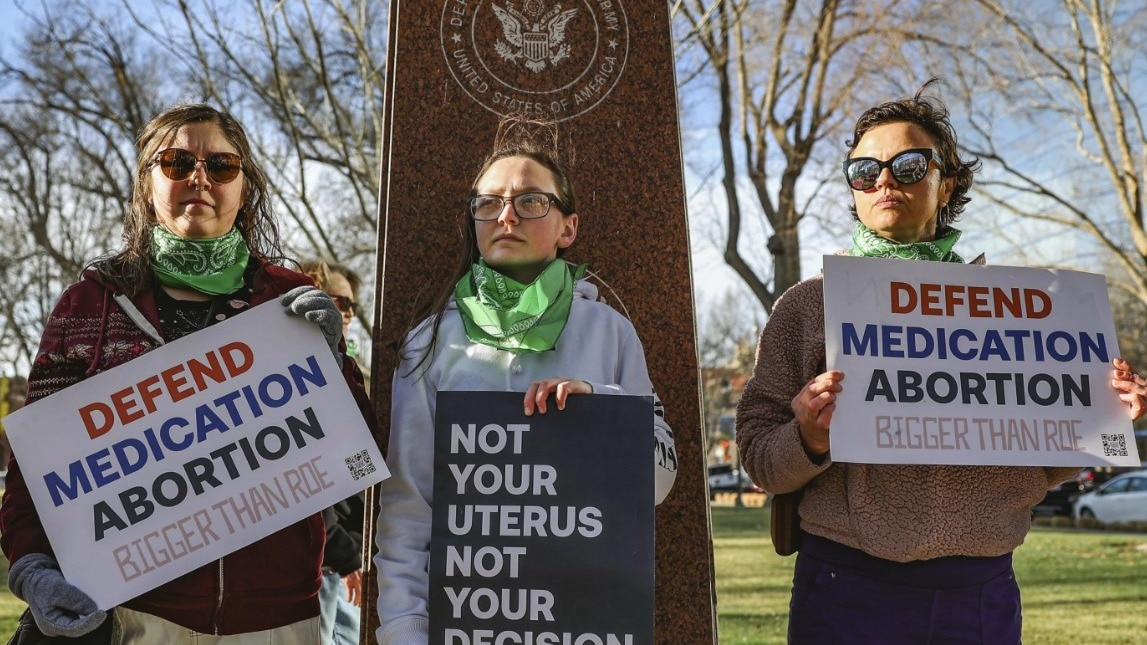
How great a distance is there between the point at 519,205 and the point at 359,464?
79 cm

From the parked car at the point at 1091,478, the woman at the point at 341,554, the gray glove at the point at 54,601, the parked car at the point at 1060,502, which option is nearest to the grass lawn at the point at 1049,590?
the woman at the point at 341,554

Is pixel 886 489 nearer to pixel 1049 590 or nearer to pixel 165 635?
pixel 165 635

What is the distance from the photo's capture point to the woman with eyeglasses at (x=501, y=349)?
261 cm

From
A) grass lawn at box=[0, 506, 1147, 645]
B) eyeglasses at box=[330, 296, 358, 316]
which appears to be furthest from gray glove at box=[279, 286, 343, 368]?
grass lawn at box=[0, 506, 1147, 645]

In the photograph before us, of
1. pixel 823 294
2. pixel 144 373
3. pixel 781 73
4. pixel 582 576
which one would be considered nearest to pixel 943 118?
pixel 823 294

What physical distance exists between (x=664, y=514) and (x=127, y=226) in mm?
1799

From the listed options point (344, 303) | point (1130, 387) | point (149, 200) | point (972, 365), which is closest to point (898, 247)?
point (972, 365)

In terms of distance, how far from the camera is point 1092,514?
24.2 m

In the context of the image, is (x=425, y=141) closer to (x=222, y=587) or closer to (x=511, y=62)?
(x=511, y=62)

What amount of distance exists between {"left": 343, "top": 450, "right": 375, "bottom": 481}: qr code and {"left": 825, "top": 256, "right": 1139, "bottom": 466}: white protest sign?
3.81 feet

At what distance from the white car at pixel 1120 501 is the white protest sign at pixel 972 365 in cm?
2180

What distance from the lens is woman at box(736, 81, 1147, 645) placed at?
8.86 ft

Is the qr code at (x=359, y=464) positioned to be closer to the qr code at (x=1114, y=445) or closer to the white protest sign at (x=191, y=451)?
the white protest sign at (x=191, y=451)

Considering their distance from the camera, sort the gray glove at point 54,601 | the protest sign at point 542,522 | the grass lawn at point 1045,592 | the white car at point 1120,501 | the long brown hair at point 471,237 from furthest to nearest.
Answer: the white car at point 1120,501 → the grass lawn at point 1045,592 → the long brown hair at point 471,237 → the protest sign at point 542,522 → the gray glove at point 54,601
